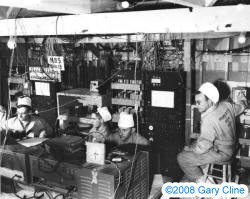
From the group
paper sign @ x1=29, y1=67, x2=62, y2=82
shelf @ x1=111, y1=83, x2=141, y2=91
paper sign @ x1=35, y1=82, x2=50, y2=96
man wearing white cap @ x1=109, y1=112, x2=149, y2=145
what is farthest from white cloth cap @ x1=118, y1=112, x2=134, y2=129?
paper sign @ x1=35, y1=82, x2=50, y2=96

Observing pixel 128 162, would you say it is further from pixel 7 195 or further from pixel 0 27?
pixel 0 27

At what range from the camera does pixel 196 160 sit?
3.57m

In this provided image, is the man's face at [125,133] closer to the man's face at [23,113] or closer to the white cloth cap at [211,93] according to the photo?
the white cloth cap at [211,93]

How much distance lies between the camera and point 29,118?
442 cm

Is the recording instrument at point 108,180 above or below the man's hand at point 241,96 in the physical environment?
below

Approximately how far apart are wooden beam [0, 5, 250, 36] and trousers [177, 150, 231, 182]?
5.73 feet

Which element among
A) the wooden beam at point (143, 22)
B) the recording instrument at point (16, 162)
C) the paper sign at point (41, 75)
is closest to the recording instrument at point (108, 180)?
the recording instrument at point (16, 162)

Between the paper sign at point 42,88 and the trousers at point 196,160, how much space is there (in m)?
2.67

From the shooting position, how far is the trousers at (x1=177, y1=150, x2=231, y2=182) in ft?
11.2

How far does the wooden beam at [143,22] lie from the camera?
208 centimetres

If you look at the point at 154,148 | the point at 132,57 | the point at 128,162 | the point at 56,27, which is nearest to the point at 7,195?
the point at 128,162

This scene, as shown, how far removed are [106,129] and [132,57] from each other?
1.42 m

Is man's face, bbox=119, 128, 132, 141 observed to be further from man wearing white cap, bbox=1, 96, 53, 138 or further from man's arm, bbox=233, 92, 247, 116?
man's arm, bbox=233, 92, 247, 116

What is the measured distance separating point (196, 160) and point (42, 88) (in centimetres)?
304
